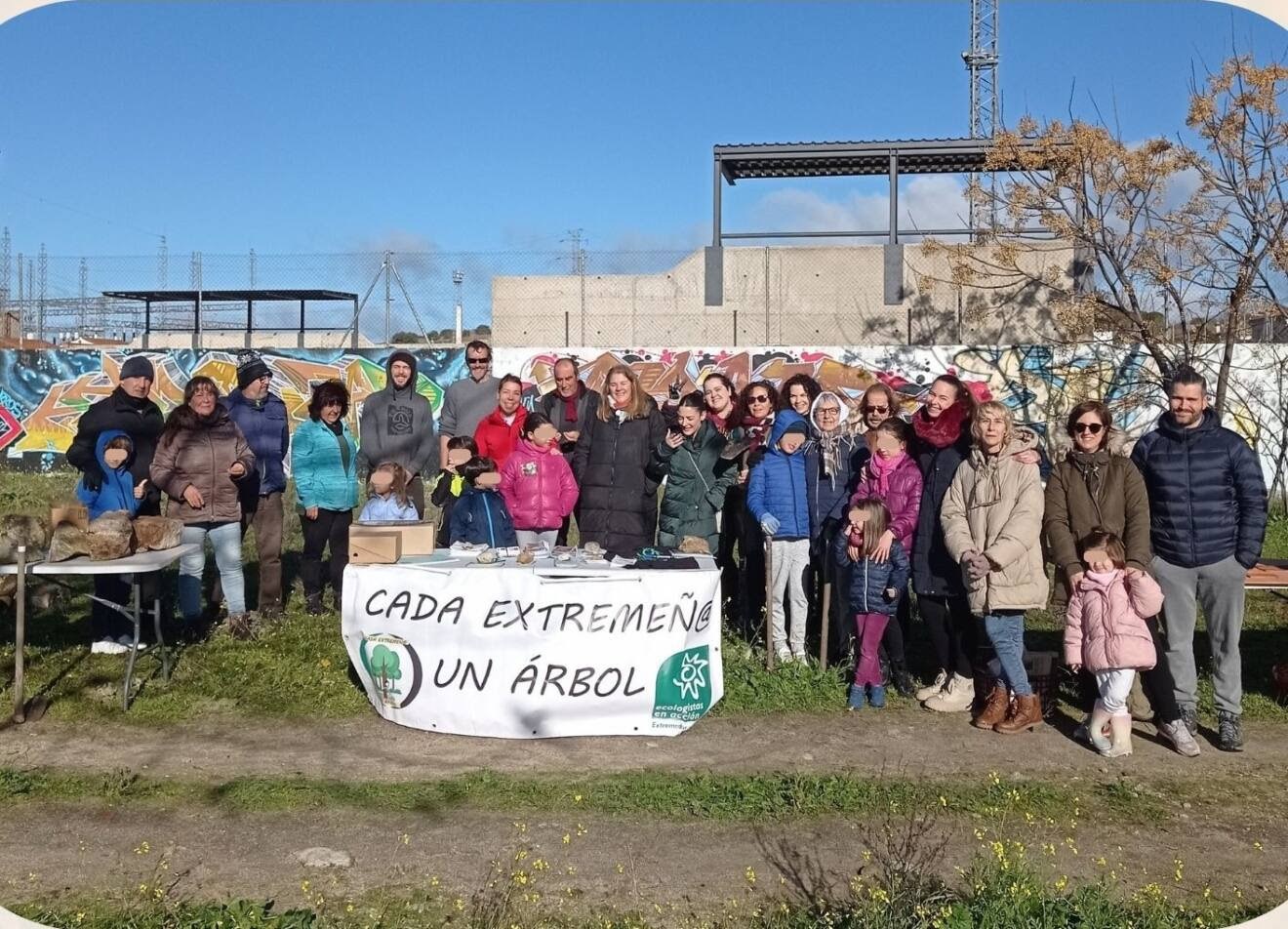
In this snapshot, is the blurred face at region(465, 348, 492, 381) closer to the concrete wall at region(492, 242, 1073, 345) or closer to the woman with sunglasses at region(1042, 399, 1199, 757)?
the woman with sunglasses at region(1042, 399, 1199, 757)

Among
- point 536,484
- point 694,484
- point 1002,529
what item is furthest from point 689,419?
point 1002,529

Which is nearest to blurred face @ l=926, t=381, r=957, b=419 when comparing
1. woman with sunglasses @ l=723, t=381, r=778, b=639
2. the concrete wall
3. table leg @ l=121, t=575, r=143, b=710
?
woman with sunglasses @ l=723, t=381, r=778, b=639

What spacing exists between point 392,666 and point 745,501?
8.87 feet

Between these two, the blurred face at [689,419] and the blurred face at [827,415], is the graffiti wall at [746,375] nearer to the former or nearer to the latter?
the blurred face at [827,415]

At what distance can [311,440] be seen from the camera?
26.8 feet

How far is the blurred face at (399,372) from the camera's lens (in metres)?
8.52

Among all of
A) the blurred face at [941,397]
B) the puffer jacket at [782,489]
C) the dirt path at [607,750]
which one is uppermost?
the blurred face at [941,397]

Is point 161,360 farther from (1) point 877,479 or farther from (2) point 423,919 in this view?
(2) point 423,919

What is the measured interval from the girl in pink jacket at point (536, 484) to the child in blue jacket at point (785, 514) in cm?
131

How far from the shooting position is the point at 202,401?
752cm

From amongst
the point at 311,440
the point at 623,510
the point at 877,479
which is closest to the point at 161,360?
the point at 311,440

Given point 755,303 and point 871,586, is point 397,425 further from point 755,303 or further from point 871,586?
point 755,303

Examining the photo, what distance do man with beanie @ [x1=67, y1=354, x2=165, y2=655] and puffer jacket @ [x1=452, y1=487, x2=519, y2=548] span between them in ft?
7.31

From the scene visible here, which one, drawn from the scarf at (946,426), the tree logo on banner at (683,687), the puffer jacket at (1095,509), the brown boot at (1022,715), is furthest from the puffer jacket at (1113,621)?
the tree logo on banner at (683,687)
